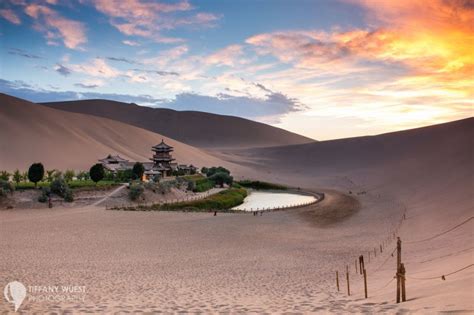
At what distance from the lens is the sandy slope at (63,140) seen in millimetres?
81000

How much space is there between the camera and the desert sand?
41.0 ft

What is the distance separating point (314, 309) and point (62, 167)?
251 feet

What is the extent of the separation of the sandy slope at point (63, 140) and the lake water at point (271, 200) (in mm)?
40060

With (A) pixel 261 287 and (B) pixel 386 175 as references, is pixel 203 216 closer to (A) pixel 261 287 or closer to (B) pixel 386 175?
(A) pixel 261 287

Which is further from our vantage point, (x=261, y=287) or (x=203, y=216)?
(x=203, y=216)

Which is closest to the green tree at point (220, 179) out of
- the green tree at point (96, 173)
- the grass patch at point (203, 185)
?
the grass patch at point (203, 185)

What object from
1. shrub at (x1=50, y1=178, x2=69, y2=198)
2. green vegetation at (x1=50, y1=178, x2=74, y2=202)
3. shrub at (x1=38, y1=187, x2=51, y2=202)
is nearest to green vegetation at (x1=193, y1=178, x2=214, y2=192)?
green vegetation at (x1=50, y1=178, x2=74, y2=202)

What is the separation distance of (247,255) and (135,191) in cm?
2295

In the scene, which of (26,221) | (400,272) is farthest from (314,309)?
(26,221)

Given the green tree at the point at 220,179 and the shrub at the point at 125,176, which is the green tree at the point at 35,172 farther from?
the green tree at the point at 220,179

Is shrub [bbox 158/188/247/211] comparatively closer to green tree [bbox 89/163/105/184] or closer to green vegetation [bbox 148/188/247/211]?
green vegetation [bbox 148/188/247/211]

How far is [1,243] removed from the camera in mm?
22422

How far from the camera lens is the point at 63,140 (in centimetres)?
9431

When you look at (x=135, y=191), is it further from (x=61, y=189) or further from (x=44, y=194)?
(x=44, y=194)
